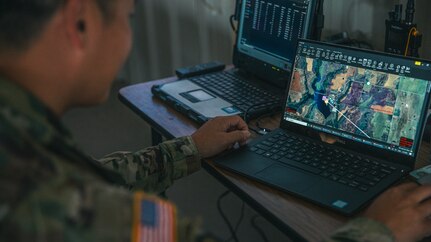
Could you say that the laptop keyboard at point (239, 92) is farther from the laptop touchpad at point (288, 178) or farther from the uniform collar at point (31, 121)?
the uniform collar at point (31, 121)

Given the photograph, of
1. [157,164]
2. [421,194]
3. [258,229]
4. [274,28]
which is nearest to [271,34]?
[274,28]

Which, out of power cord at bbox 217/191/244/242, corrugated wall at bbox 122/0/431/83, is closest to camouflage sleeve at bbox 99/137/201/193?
corrugated wall at bbox 122/0/431/83

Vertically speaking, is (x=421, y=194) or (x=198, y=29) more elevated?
(x=421, y=194)

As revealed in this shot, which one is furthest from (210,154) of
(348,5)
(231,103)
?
(348,5)

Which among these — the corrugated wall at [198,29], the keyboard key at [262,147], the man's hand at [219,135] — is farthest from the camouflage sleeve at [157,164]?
the corrugated wall at [198,29]

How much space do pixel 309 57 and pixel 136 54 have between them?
219cm

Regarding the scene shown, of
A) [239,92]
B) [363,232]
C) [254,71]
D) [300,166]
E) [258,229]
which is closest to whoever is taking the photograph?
[363,232]

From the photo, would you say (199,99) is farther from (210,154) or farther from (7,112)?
(7,112)

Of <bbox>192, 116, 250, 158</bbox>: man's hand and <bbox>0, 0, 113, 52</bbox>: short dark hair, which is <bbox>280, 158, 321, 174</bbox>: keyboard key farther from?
<bbox>0, 0, 113, 52</bbox>: short dark hair

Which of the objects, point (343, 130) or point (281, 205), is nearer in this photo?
point (281, 205)

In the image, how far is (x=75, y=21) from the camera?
2.07 feet

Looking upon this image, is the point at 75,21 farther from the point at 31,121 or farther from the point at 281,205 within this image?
the point at 281,205

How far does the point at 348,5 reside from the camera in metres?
1.76

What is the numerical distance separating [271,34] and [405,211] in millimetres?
812
